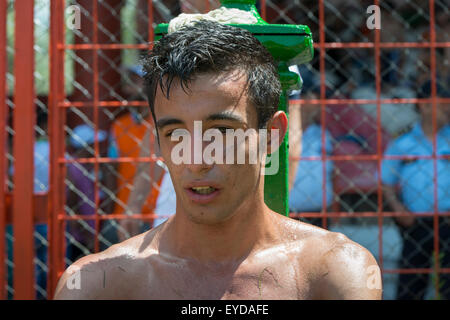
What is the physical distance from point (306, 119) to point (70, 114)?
4.41 feet

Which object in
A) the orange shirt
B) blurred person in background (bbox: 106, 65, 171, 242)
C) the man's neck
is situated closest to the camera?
the man's neck

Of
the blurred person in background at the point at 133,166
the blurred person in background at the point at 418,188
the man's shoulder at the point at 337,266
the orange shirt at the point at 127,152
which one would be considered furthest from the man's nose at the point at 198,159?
the blurred person in background at the point at 418,188

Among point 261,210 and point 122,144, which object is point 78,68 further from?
point 261,210

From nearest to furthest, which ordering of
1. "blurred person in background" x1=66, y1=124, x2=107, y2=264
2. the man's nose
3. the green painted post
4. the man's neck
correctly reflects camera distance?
1. the man's nose
2. the man's neck
3. the green painted post
4. "blurred person in background" x1=66, y1=124, x2=107, y2=264

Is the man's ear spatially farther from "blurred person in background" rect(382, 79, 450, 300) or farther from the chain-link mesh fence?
"blurred person in background" rect(382, 79, 450, 300)

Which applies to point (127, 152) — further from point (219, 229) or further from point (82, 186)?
point (219, 229)

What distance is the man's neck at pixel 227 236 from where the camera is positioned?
181cm

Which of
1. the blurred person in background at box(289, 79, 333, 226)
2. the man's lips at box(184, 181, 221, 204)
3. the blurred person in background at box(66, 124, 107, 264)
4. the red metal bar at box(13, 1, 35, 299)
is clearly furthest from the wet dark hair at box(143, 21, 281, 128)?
the blurred person in background at box(66, 124, 107, 264)

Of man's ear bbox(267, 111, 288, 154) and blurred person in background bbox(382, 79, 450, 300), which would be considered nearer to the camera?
man's ear bbox(267, 111, 288, 154)

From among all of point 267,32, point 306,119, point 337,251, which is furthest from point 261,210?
point 306,119

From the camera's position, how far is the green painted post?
1909mm

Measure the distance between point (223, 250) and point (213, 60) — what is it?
0.49 m

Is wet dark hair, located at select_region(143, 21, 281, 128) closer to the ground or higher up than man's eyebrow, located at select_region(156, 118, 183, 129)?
higher up
